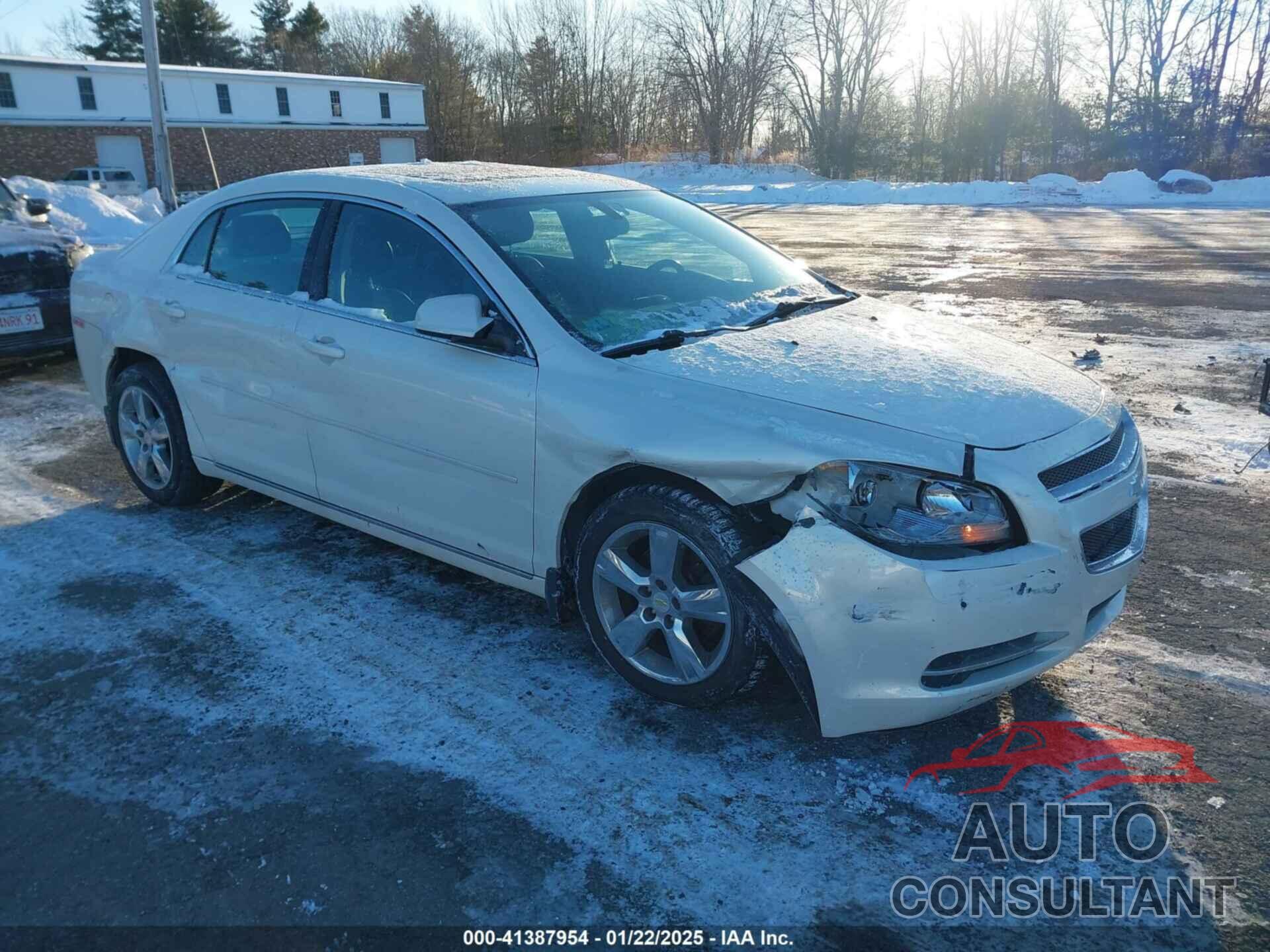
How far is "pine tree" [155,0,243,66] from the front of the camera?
57.9m

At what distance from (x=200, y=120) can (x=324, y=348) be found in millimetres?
47286

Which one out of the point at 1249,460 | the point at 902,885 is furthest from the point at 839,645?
the point at 1249,460

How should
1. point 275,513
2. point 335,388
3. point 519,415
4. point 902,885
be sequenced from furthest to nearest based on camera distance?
point 275,513 → point 335,388 → point 519,415 → point 902,885

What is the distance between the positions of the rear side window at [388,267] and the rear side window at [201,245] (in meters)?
1.04

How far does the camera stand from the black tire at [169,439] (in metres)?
4.90

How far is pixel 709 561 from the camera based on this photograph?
2.98 metres

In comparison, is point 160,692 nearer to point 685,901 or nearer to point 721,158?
point 685,901

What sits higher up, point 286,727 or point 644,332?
point 644,332

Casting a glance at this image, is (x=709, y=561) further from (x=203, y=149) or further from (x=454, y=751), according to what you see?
(x=203, y=149)

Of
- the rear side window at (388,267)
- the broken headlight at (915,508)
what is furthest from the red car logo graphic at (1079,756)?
the rear side window at (388,267)

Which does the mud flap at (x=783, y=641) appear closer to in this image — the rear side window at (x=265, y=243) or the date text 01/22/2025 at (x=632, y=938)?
the date text 01/22/2025 at (x=632, y=938)

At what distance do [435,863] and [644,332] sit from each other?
191 cm

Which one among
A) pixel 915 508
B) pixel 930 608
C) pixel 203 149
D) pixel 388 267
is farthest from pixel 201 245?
pixel 203 149

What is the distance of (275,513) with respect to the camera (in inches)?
202
